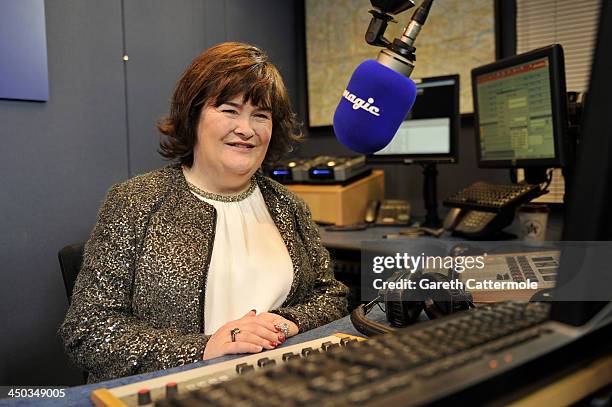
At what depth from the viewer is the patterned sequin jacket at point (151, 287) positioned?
4.13 ft

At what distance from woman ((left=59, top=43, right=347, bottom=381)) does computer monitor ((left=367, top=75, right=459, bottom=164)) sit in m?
1.04

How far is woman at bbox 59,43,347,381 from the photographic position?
1.29 metres

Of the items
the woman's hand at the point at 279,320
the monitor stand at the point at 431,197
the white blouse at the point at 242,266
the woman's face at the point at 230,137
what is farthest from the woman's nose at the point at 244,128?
the monitor stand at the point at 431,197

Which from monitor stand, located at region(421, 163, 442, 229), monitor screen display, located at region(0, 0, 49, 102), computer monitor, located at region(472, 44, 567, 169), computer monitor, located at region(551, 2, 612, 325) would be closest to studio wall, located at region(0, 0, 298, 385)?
monitor screen display, located at region(0, 0, 49, 102)

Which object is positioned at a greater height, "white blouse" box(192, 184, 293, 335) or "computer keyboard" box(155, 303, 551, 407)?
"computer keyboard" box(155, 303, 551, 407)

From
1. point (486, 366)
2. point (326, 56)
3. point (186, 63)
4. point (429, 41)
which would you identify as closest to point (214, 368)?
point (486, 366)

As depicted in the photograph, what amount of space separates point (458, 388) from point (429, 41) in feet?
8.89

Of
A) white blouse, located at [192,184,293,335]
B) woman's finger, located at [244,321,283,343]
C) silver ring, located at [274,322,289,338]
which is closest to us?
woman's finger, located at [244,321,283,343]

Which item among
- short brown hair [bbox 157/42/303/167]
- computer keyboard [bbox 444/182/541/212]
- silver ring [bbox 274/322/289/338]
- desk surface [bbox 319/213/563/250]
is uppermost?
short brown hair [bbox 157/42/303/167]

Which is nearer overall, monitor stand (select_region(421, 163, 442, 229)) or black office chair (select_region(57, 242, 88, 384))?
black office chair (select_region(57, 242, 88, 384))

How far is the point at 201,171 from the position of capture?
1.59 meters

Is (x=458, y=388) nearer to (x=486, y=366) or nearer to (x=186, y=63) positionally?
(x=486, y=366)

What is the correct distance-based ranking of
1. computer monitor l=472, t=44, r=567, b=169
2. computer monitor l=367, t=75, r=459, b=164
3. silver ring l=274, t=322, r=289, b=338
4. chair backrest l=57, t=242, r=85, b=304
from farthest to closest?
computer monitor l=367, t=75, r=459, b=164 → computer monitor l=472, t=44, r=567, b=169 → chair backrest l=57, t=242, r=85, b=304 → silver ring l=274, t=322, r=289, b=338

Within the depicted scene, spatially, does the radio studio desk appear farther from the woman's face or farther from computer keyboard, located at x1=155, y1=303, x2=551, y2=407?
the woman's face
